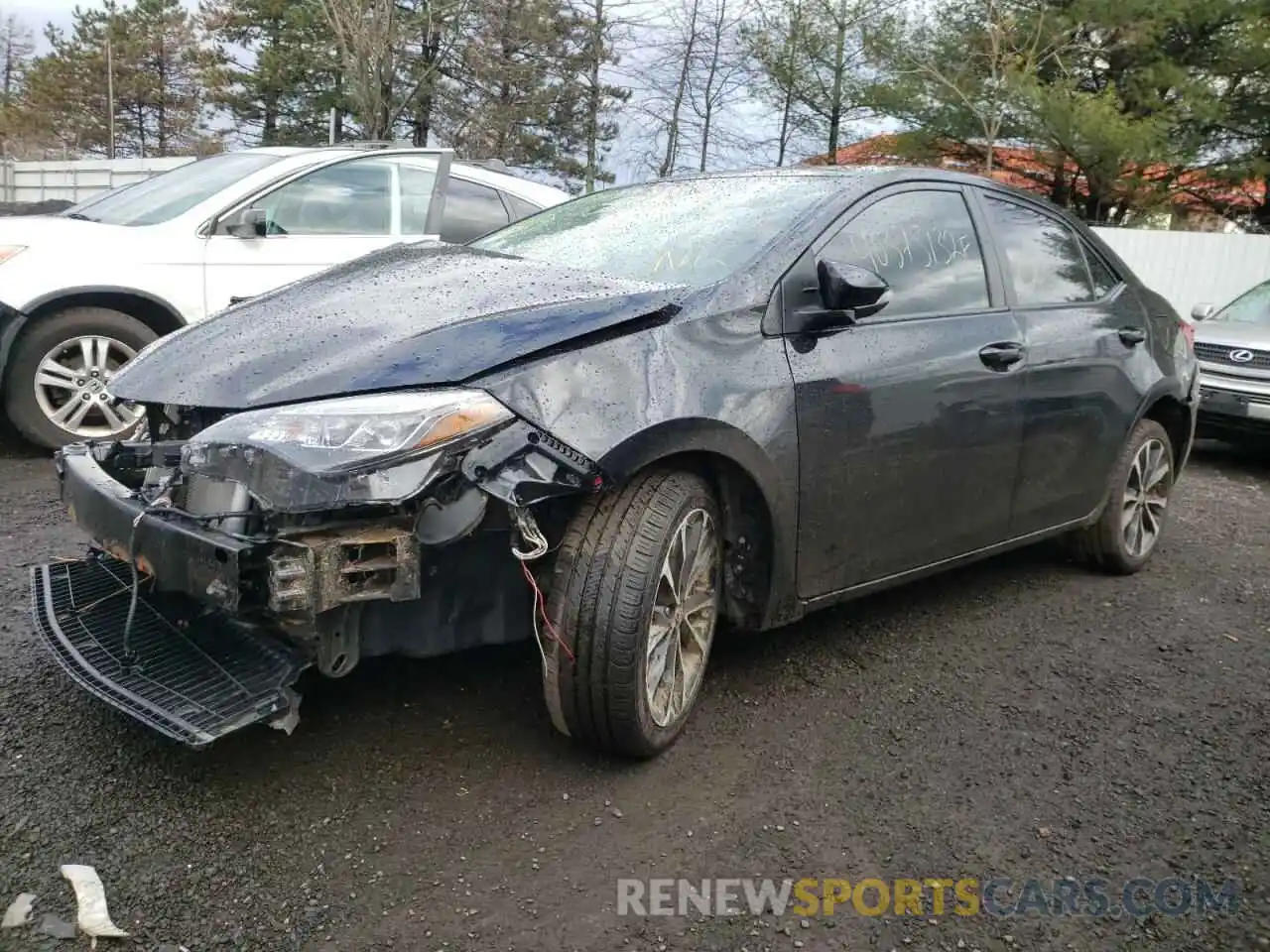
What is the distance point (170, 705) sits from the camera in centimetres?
235

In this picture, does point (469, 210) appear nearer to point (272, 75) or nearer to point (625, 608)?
point (625, 608)

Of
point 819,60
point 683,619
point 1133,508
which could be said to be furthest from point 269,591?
point 819,60

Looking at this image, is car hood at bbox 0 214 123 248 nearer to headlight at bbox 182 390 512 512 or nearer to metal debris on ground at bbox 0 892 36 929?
headlight at bbox 182 390 512 512

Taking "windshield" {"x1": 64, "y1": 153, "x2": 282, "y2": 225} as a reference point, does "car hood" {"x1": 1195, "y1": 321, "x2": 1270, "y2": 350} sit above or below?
below

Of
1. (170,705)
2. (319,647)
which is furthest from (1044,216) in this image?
(170,705)

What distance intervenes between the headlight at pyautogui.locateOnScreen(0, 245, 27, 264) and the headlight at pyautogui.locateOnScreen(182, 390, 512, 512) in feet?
12.5

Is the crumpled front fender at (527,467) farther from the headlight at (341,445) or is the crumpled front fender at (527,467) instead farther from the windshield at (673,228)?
the windshield at (673,228)

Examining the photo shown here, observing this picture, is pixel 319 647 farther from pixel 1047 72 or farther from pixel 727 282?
pixel 1047 72

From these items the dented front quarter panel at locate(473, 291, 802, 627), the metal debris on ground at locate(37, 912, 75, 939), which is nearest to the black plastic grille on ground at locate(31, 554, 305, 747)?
the metal debris on ground at locate(37, 912, 75, 939)

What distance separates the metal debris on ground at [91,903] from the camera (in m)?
2.03

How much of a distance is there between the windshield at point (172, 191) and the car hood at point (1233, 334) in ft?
23.2

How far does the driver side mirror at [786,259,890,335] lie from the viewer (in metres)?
2.97

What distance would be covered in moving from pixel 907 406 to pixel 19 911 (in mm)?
2643

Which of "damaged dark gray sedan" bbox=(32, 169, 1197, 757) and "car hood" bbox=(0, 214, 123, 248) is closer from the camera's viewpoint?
"damaged dark gray sedan" bbox=(32, 169, 1197, 757)
